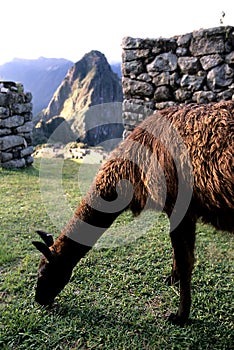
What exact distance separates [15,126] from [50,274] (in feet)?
21.4

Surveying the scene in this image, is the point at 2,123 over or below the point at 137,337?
over

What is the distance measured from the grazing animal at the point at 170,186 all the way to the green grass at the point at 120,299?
0.62 feet

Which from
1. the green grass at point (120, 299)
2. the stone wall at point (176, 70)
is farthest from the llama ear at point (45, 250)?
the stone wall at point (176, 70)

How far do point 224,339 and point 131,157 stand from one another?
1.57 m

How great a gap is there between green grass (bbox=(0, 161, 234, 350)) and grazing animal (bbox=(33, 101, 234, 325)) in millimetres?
189

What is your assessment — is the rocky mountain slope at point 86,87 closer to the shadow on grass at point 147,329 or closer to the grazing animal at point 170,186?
the grazing animal at point 170,186

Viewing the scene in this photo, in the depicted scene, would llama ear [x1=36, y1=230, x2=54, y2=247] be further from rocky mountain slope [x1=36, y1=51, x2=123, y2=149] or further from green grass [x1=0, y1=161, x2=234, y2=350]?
rocky mountain slope [x1=36, y1=51, x2=123, y2=149]

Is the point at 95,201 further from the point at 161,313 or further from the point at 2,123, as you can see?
the point at 2,123

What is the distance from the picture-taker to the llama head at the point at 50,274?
2701mm

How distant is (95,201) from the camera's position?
267 cm

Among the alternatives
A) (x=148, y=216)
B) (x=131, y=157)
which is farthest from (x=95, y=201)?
(x=148, y=216)

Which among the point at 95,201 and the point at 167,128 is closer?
the point at 167,128

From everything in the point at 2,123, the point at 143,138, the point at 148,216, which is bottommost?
the point at 148,216

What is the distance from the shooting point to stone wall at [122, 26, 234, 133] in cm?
508
